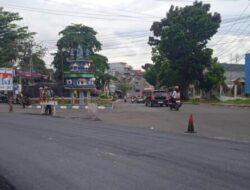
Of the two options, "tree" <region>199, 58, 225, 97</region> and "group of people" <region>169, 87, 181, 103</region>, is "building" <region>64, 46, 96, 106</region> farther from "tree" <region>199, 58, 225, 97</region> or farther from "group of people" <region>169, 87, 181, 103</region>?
"tree" <region>199, 58, 225, 97</region>

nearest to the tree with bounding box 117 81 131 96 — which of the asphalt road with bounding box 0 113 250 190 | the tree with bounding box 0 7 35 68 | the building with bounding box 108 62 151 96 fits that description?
the building with bounding box 108 62 151 96

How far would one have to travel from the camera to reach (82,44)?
3386 inches

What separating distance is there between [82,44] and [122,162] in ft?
247

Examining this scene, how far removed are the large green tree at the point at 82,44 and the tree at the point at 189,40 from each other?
2220 cm

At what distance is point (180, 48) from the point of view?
65.4m

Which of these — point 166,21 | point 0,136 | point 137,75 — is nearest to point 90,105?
point 0,136

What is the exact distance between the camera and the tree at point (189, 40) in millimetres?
64938

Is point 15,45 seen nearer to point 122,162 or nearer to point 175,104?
point 175,104

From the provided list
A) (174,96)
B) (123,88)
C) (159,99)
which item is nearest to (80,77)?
(159,99)

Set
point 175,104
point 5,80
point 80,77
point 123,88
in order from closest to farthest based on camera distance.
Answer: point 175,104
point 5,80
point 80,77
point 123,88

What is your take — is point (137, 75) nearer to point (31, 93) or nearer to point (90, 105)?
point (31, 93)

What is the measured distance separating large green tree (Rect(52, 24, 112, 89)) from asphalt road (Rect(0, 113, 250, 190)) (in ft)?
228

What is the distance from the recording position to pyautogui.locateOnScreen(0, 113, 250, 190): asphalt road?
9273 mm

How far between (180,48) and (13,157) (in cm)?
5394
